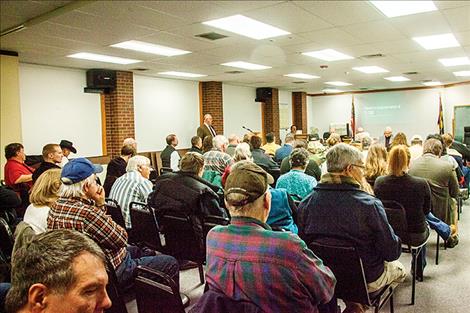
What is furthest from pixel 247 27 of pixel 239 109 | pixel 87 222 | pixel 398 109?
pixel 398 109

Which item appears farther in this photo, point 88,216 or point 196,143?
point 196,143

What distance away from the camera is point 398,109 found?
1505 centimetres

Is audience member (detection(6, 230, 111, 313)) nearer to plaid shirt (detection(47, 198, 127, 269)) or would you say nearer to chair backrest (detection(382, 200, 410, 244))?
plaid shirt (detection(47, 198, 127, 269))

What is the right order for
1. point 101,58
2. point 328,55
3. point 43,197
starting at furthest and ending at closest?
point 328,55, point 101,58, point 43,197

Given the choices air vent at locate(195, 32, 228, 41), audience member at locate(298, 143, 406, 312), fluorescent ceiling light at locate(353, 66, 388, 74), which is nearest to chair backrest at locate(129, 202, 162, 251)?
audience member at locate(298, 143, 406, 312)

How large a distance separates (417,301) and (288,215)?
4.41ft

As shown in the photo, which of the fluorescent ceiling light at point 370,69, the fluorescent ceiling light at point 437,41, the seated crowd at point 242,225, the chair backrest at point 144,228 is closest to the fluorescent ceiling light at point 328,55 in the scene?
the fluorescent ceiling light at point 437,41

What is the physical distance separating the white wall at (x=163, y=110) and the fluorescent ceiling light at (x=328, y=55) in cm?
411

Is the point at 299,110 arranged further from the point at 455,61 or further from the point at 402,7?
the point at 402,7

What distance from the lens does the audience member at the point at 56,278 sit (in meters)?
0.99

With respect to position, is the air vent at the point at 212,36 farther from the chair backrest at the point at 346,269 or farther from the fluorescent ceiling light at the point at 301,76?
the fluorescent ceiling light at the point at 301,76

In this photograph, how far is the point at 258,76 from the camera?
10156mm

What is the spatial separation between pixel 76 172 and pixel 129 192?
4.78 feet

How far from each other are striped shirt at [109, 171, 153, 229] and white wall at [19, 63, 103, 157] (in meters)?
4.13
